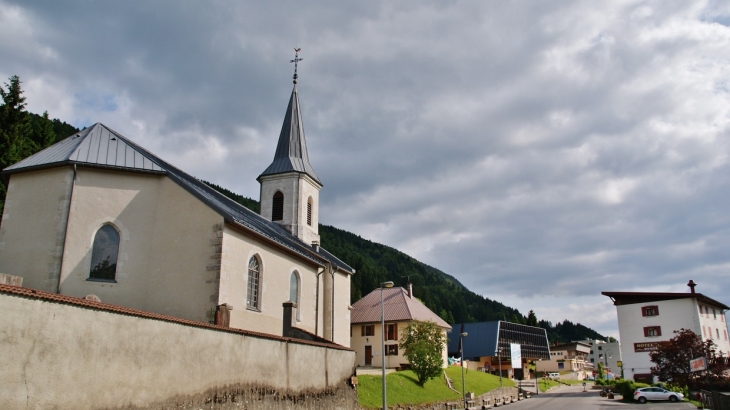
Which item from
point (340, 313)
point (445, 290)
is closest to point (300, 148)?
point (340, 313)

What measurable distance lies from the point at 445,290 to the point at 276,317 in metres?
155

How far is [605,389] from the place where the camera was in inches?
2072

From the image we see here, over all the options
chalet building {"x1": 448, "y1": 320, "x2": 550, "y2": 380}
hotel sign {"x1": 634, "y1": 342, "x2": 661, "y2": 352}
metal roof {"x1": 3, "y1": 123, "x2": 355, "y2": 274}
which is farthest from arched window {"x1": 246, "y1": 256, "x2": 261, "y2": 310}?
chalet building {"x1": 448, "y1": 320, "x2": 550, "y2": 380}

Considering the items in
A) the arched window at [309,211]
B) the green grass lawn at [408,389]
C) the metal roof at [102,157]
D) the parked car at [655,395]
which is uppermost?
the arched window at [309,211]

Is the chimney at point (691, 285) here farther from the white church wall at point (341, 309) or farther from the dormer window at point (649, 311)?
the white church wall at point (341, 309)

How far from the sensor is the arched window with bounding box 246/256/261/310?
970 inches

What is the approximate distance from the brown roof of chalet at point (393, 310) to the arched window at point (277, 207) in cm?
1399

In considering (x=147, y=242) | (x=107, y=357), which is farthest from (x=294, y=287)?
(x=107, y=357)

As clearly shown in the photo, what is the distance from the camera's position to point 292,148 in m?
47.2

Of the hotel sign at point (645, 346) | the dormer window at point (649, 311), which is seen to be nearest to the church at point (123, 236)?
the hotel sign at point (645, 346)

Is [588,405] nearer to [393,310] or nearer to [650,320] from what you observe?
[393,310]

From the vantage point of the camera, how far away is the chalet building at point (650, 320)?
59.2m

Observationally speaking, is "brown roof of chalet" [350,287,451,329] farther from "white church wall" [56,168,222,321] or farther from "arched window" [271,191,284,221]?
"white church wall" [56,168,222,321]

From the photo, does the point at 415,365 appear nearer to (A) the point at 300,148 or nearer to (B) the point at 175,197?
(A) the point at 300,148
